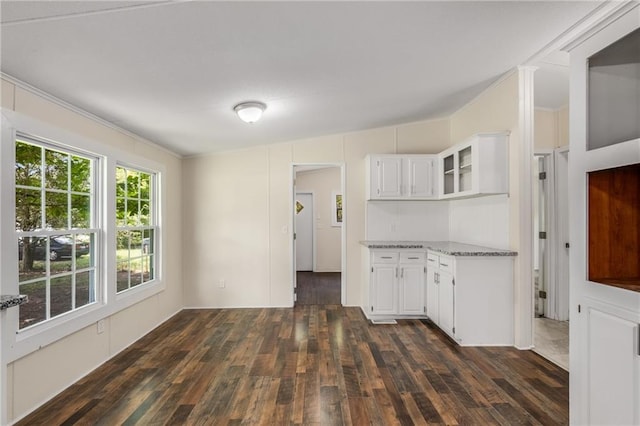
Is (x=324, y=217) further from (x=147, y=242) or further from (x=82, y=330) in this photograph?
(x=82, y=330)

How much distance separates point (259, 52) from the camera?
208 centimetres

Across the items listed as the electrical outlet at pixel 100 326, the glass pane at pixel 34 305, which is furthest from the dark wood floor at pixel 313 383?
the glass pane at pixel 34 305

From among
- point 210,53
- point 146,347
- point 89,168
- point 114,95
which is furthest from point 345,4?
point 146,347

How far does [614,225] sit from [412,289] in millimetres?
2542

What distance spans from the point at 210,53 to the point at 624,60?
7.47 feet

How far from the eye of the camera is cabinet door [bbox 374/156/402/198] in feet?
14.1

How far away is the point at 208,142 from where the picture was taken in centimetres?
416

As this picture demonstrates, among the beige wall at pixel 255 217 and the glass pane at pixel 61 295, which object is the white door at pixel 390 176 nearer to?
the beige wall at pixel 255 217

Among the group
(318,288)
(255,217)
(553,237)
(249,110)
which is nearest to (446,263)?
Answer: (553,237)

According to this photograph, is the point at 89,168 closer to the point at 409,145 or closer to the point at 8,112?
the point at 8,112

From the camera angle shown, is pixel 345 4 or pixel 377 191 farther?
pixel 377 191

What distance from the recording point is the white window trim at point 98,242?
1.99 meters

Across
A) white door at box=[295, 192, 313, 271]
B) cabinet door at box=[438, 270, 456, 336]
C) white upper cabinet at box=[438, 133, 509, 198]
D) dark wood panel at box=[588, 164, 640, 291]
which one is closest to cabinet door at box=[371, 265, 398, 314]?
cabinet door at box=[438, 270, 456, 336]

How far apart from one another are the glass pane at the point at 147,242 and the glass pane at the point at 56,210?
1.26 metres
